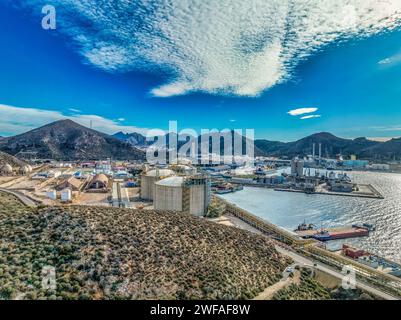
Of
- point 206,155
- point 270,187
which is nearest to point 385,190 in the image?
point 270,187

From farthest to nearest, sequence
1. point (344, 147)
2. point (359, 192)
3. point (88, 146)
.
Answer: point (344, 147) < point (88, 146) < point (359, 192)

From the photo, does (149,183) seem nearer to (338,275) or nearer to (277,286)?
(338,275)

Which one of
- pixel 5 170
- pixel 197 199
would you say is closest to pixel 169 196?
pixel 197 199

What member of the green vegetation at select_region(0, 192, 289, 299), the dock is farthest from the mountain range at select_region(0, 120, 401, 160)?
the green vegetation at select_region(0, 192, 289, 299)

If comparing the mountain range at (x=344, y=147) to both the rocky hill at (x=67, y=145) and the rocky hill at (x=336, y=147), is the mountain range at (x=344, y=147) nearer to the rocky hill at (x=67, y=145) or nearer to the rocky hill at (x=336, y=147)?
the rocky hill at (x=336, y=147)

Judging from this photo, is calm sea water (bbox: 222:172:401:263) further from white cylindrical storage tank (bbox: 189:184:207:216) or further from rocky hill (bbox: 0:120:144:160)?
rocky hill (bbox: 0:120:144:160)

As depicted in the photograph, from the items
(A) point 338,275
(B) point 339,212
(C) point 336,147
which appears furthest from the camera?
(C) point 336,147

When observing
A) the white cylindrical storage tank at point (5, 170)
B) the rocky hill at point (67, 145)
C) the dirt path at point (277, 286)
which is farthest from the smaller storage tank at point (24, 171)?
the dirt path at point (277, 286)
